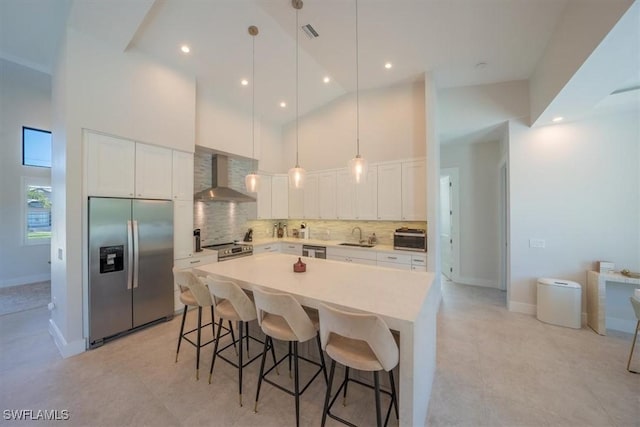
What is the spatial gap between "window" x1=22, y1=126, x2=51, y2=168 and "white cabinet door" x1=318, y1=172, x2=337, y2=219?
6292mm

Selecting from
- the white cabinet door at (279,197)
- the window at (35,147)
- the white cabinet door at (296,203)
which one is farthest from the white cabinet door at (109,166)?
the window at (35,147)

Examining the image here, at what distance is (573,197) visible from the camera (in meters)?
3.30

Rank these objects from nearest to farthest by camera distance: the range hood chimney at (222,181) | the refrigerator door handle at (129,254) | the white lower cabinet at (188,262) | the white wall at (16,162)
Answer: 1. the refrigerator door handle at (129,254)
2. the white lower cabinet at (188,262)
3. the range hood chimney at (222,181)
4. the white wall at (16,162)

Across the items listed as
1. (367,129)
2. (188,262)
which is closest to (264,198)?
(188,262)

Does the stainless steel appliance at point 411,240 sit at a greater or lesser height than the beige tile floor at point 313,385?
greater

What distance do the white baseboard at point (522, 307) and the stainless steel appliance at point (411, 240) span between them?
1.60 metres

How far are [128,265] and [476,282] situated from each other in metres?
6.17

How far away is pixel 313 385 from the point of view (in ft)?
6.93

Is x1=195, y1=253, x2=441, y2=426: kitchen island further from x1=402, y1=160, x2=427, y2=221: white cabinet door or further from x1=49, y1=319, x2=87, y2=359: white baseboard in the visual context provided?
x1=402, y1=160, x2=427, y2=221: white cabinet door

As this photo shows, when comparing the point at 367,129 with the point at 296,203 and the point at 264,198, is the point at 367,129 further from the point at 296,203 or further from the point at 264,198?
the point at 264,198

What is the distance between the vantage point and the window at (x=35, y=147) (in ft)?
16.5

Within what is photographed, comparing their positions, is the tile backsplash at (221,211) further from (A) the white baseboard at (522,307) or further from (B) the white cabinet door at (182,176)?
(A) the white baseboard at (522,307)

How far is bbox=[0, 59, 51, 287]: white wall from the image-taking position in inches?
187

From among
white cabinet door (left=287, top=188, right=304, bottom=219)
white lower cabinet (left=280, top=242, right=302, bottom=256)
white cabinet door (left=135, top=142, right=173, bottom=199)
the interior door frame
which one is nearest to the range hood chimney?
white cabinet door (left=135, top=142, right=173, bottom=199)
